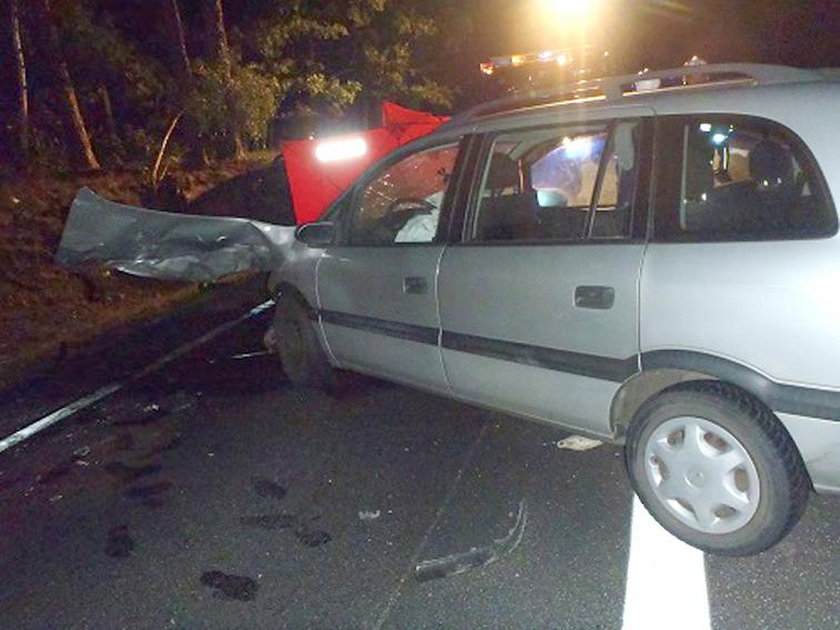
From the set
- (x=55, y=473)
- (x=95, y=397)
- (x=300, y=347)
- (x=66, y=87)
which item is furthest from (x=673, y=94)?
(x=66, y=87)

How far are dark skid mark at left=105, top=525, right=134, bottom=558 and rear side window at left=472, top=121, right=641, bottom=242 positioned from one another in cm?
206

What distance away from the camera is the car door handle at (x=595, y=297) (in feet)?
9.55

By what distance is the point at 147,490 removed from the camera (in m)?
3.86

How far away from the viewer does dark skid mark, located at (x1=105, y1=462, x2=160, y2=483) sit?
4.03 m

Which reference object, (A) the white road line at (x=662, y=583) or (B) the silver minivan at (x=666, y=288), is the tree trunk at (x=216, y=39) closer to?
(B) the silver minivan at (x=666, y=288)

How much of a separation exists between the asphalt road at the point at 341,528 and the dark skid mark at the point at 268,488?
0.5 inches

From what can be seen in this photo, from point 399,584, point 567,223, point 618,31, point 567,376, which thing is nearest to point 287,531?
point 399,584

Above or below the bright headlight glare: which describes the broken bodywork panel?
below

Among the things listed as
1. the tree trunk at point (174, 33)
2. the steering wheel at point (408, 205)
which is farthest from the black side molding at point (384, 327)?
the tree trunk at point (174, 33)

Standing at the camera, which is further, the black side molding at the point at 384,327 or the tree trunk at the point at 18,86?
the tree trunk at the point at 18,86

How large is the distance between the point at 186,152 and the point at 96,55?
284 centimetres

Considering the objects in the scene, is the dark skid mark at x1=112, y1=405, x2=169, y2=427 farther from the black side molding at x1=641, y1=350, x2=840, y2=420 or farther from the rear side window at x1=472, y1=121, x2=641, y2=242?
the black side molding at x1=641, y1=350, x2=840, y2=420

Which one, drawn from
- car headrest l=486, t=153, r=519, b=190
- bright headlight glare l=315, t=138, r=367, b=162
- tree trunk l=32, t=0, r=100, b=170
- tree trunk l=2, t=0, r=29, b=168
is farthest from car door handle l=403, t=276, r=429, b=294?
tree trunk l=32, t=0, r=100, b=170

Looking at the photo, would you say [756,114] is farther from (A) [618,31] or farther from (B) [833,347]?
(A) [618,31]
